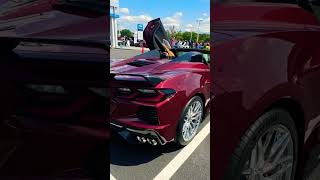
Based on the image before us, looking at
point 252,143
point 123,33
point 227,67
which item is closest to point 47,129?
point 123,33

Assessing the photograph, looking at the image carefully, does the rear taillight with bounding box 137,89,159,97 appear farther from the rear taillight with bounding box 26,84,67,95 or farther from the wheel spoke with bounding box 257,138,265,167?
the wheel spoke with bounding box 257,138,265,167

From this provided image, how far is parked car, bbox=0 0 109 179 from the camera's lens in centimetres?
145

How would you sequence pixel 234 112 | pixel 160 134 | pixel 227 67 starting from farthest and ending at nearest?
pixel 234 112 → pixel 227 67 → pixel 160 134

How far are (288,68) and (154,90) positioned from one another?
998 millimetres

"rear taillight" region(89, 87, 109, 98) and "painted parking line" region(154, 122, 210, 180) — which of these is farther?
"painted parking line" region(154, 122, 210, 180)

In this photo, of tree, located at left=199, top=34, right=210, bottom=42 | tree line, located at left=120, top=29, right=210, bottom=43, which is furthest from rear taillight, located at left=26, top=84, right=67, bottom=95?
tree, located at left=199, top=34, right=210, bottom=42

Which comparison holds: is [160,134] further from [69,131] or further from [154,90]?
[69,131]

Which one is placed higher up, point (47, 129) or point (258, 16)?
point (258, 16)

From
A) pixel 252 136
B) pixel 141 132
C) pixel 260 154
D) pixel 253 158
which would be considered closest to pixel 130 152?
pixel 141 132

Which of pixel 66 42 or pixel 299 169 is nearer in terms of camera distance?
pixel 66 42

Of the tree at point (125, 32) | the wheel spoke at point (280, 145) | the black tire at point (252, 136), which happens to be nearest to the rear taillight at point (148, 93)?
the tree at point (125, 32)

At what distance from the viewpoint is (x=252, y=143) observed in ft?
7.21

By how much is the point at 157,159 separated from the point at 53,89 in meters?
0.53

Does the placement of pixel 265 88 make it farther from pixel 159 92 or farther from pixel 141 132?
pixel 141 132
